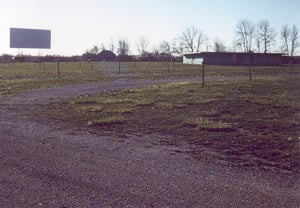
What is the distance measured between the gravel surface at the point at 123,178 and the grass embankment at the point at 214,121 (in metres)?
0.64

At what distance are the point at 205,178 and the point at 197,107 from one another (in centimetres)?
672

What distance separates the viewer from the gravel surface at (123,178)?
4.07 metres

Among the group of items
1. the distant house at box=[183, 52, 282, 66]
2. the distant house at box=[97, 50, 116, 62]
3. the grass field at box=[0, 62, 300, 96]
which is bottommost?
the grass field at box=[0, 62, 300, 96]

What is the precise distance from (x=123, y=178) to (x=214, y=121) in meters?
4.57

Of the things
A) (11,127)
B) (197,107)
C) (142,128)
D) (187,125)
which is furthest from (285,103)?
(11,127)

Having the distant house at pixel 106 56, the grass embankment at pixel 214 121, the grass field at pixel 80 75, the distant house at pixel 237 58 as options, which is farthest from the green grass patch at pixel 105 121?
the distant house at pixel 106 56

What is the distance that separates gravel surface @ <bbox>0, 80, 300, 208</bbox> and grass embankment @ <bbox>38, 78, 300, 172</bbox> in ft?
2.09

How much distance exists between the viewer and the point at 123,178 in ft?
15.8

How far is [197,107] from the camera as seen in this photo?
1147 cm

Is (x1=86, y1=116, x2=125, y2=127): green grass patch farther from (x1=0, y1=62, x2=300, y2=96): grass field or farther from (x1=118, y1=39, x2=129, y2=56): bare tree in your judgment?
(x1=118, y1=39, x2=129, y2=56): bare tree

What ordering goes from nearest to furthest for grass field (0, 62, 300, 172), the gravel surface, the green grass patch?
the gravel surface → grass field (0, 62, 300, 172) → the green grass patch

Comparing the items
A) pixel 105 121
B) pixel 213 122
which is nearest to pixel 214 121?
pixel 213 122

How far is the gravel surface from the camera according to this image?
13.3 ft

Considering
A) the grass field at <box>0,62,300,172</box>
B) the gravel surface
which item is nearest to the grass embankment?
the grass field at <box>0,62,300,172</box>
